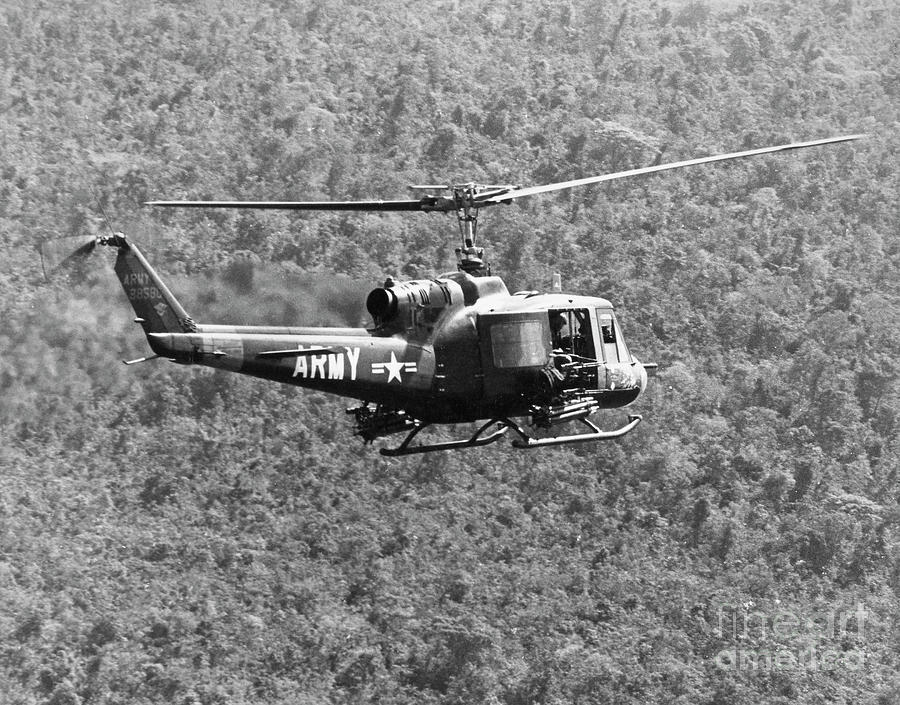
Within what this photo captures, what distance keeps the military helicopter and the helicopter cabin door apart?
1cm

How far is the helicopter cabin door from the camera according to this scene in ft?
68.5

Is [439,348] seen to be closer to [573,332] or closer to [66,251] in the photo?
[573,332]

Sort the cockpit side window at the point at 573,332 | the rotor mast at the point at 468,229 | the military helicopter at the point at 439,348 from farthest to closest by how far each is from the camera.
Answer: the cockpit side window at the point at 573,332
the rotor mast at the point at 468,229
the military helicopter at the point at 439,348

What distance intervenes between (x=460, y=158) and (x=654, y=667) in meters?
17.2

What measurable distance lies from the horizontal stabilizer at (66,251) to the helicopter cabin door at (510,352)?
17.5 feet

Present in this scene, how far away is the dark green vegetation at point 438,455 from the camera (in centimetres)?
3738

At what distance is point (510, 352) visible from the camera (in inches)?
823

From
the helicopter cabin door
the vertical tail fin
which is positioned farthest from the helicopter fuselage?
the vertical tail fin

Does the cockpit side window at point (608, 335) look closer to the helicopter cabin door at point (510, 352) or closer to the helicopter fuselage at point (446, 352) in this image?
the helicopter fuselage at point (446, 352)

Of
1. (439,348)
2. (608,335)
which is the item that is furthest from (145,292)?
(608,335)

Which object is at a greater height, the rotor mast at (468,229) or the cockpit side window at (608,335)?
the rotor mast at (468,229)

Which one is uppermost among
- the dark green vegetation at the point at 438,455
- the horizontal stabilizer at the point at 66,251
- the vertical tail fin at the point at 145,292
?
the horizontal stabilizer at the point at 66,251

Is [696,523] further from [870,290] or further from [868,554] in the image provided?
[870,290]

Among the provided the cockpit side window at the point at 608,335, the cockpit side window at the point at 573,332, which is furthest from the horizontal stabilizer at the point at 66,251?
the cockpit side window at the point at 608,335
